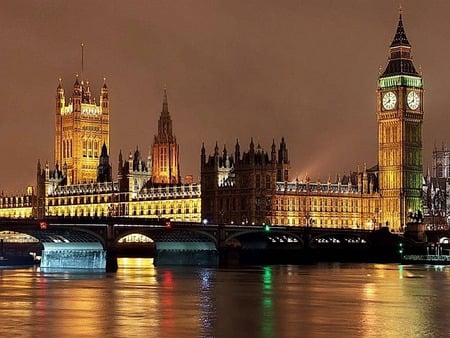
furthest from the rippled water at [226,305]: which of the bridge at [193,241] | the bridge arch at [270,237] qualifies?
the bridge arch at [270,237]

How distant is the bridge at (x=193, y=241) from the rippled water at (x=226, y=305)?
644 inches

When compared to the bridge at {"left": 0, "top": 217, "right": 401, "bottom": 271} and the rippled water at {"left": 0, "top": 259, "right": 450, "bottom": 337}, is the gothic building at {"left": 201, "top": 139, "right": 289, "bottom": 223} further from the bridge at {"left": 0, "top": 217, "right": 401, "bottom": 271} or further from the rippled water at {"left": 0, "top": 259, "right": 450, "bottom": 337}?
the rippled water at {"left": 0, "top": 259, "right": 450, "bottom": 337}

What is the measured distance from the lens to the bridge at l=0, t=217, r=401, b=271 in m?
140

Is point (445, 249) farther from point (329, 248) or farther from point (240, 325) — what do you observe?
A: point (240, 325)

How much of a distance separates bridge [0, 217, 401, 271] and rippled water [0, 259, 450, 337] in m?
16.4

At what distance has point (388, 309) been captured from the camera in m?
79.6

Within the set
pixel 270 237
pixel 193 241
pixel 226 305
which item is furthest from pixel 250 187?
pixel 226 305

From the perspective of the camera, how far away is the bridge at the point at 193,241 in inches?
5512

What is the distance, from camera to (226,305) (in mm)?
83312

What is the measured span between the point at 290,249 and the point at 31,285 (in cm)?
6810

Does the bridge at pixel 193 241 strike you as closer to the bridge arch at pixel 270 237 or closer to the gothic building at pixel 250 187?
the bridge arch at pixel 270 237

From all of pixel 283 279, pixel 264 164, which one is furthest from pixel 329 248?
pixel 283 279

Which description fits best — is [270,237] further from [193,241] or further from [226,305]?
[226,305]

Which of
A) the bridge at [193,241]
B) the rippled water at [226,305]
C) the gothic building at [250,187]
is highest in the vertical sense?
the gothic building at [250,187]
